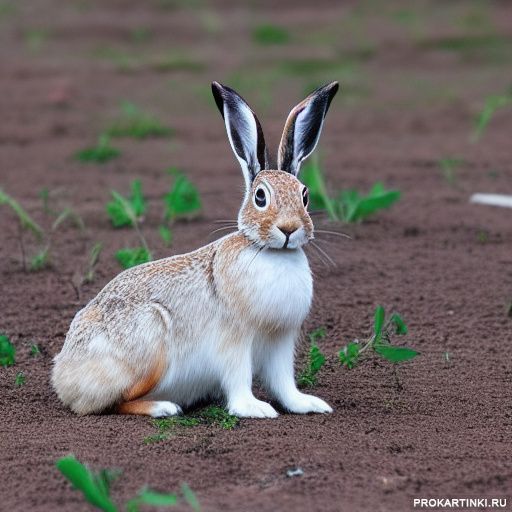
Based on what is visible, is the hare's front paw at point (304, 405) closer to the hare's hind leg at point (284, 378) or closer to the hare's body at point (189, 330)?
the hare's hind leg at point (284, 378)

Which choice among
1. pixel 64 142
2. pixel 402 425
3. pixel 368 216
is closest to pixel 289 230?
pixel 402 425

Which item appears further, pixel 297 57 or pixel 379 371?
pixel 297 57

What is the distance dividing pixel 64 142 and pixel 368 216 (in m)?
3.97

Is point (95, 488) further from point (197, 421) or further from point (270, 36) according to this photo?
point (270, 36)

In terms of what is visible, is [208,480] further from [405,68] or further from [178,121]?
[405,68]

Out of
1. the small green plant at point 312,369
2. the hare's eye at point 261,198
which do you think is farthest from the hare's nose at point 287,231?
the small green plant at point 312,369

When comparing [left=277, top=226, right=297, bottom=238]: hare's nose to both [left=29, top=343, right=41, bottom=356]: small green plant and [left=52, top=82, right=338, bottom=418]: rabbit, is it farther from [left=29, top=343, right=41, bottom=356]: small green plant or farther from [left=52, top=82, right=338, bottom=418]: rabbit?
[left=29, top=343, right=41, bottom=356]: small green plant

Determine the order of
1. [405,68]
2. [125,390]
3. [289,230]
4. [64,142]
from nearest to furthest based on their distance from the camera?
[289,230]
[125,390]
[64,142]
[405,68]

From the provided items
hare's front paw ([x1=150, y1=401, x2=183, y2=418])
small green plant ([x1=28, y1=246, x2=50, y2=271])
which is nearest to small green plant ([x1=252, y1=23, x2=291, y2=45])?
small green plant ([x1=28, y1=246, x2=50, y2=271])

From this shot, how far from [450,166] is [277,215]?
16.6ft

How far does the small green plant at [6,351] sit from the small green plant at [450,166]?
416cm

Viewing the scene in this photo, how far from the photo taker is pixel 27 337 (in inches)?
208

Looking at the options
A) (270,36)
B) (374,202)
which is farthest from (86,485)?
(270,36)

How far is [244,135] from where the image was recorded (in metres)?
4.24
